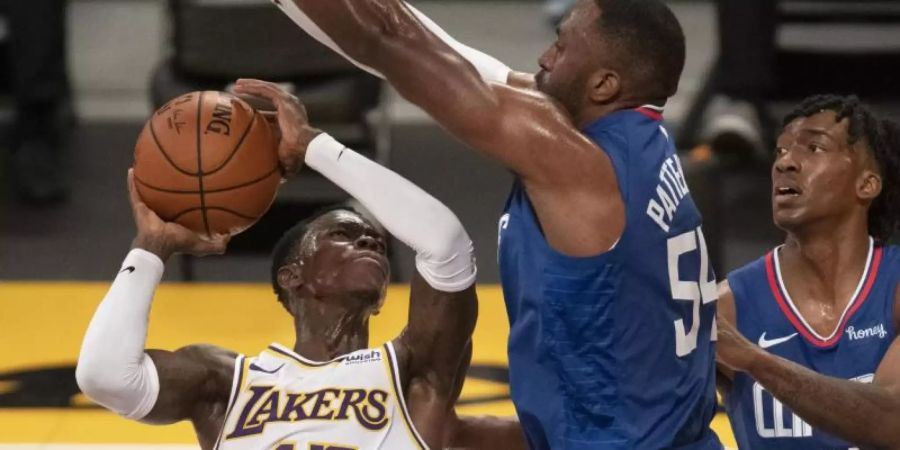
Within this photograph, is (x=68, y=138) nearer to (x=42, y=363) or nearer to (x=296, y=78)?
(x=296, y=78)

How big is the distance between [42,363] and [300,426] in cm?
260

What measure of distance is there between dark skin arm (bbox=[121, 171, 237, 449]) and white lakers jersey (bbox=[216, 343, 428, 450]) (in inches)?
2.1

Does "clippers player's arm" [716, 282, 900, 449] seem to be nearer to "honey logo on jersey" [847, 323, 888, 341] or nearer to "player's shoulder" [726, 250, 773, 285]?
"honey logo on jersey" [847, 323, 888, 341]

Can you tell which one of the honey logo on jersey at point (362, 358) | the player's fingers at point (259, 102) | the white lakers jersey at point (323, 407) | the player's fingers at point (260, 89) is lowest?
the white lakers jersey at point (323, 407)

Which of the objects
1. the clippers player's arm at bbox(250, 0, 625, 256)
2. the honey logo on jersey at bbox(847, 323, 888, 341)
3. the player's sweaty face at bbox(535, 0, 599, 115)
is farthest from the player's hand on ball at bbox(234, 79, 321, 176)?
the honey logo on jersey at bbox(847, 323, 888, 341)

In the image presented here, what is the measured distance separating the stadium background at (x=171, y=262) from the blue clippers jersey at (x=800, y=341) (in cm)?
135

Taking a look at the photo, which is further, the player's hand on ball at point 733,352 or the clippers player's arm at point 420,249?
the player's hand on ball at point 733,352

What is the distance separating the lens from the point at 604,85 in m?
3.70

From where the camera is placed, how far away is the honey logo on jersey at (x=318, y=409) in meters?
4.31

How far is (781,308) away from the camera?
472cm

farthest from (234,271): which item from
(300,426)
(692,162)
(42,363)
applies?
(300,426)

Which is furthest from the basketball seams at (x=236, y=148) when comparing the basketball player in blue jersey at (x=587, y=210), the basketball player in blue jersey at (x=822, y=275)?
the basketball player in blue jersey at (x=822, y=275)

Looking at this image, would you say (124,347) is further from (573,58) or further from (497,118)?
(573,58)

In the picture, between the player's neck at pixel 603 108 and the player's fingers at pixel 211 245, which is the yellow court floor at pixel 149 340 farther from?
the player's neck at pixel 603 108
